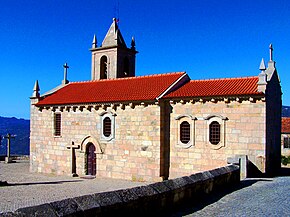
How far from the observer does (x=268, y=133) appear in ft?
63.2

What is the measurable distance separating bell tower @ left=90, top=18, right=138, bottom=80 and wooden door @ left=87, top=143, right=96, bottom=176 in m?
8.60

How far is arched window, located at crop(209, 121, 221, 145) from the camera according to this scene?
1989cm

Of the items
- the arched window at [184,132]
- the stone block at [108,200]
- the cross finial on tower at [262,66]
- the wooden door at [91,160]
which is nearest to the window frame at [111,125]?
the wooden door at [91,160]

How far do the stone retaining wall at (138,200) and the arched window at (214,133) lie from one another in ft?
27.1

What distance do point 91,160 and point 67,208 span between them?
19.6 m

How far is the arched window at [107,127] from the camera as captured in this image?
24047 millimetres

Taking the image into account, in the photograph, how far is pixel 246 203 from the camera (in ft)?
32.1

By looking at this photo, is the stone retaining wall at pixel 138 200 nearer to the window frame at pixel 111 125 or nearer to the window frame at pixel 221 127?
the window frame at pixel 221 127

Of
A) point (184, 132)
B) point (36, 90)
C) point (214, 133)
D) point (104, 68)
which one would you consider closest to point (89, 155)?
point (184, 132)

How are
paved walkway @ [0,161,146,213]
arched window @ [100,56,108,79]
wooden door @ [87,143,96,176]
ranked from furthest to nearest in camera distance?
arched window @ [100,56,108,79] < wooden door @ [87,143,96,176] < paved walkway @ [0,161,146,213]

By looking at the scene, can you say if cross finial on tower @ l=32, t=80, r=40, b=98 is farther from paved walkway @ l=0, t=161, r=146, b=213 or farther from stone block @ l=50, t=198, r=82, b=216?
stone block @ l=50, t=198, r=82, b=216

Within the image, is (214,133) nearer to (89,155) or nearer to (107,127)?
(107,127)

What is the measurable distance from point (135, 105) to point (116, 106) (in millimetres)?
1525

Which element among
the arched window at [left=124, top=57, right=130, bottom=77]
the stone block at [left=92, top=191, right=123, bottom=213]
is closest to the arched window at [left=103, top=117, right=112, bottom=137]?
the arched window at [left=124, top=57, right=130, bottom=77]
